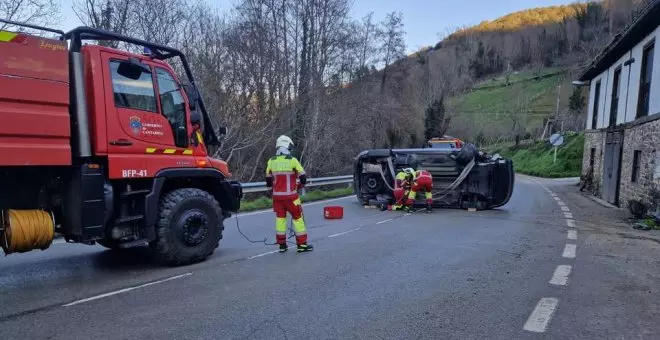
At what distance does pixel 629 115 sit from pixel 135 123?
609 inches

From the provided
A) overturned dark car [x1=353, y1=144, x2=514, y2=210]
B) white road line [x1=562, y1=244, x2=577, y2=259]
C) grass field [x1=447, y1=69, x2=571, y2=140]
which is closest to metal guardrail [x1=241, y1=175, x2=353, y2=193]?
overturned dark car [x1=353, y1=144, x2=514, y2=210]

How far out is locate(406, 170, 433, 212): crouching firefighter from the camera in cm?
1217

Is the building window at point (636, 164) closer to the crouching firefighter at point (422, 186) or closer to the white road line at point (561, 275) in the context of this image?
the crouching firefighter at point (422, 186)

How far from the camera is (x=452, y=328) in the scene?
3996 millimetres

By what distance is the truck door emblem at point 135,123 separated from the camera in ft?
18.5

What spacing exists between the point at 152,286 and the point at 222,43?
1766 centimetres

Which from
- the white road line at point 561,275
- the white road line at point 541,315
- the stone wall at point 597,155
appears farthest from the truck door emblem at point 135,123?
the stone wall at point 597,155

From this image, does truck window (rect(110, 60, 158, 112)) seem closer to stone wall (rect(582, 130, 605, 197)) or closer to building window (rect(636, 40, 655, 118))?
building window (rect(636, 40, 655, 118))

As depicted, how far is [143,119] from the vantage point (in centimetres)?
576

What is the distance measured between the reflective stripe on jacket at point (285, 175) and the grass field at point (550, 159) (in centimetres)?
3196

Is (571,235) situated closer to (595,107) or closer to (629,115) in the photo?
(629,115)

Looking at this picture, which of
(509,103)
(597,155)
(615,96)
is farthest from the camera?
(509,103)

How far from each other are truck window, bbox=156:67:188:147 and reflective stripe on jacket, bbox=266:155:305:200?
4.93 feet

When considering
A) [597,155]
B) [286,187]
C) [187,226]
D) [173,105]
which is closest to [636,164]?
[597,155]
